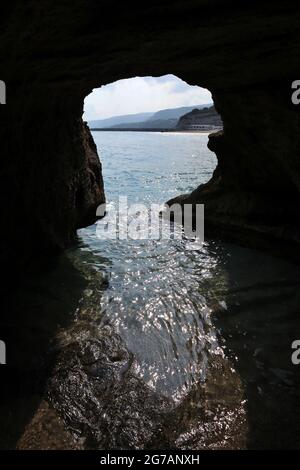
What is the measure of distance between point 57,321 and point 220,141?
9.14m

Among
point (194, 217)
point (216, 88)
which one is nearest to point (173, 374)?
point (216, 88)

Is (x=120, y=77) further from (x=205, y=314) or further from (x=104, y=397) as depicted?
(x=104, y=397)

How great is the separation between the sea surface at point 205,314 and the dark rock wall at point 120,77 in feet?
6.50

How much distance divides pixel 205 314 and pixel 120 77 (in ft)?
20.2

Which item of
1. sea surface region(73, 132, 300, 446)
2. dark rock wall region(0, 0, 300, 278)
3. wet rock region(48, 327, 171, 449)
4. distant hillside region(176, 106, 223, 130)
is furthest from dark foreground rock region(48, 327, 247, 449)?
distant hillside region(176, 106, 223, 130)

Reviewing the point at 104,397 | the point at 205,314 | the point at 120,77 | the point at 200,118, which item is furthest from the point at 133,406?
the point at 200,118

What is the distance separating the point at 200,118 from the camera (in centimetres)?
15988

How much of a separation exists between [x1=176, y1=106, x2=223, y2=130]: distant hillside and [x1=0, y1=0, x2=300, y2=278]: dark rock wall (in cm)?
13991

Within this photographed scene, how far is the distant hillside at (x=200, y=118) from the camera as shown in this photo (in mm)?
148688

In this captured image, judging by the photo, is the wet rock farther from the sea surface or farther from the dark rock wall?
the dark rock wall

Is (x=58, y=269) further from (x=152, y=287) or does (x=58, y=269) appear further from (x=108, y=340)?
(x=108, y=340)

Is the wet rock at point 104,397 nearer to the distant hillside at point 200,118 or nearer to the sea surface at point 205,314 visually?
the sea surface at point 205,314

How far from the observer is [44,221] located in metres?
9.33

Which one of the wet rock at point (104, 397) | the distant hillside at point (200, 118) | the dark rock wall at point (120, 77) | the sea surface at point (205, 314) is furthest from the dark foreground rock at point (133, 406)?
the distant hillside at point (200, 118)
